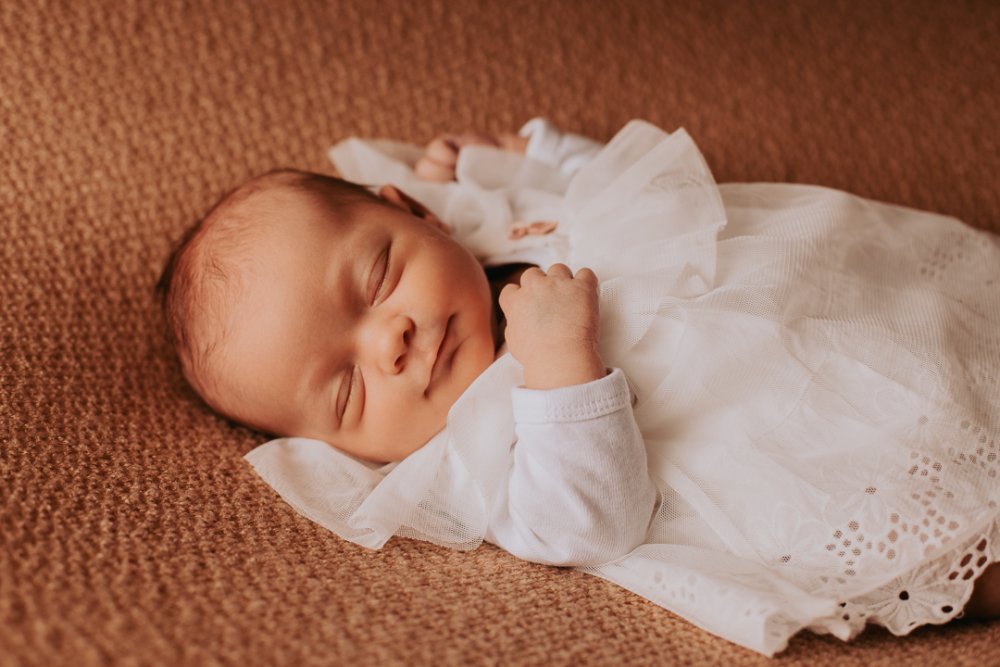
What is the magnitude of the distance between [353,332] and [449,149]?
48cm

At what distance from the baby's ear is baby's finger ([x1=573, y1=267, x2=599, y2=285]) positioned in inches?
11.5

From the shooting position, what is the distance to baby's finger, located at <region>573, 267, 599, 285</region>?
3.41ft

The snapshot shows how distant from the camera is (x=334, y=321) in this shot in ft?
3.43

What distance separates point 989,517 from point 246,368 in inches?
31.5

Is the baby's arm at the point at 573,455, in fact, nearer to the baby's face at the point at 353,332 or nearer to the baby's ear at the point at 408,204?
the baby's face at the point at 353,332

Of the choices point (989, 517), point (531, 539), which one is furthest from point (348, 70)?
point (989, 517)

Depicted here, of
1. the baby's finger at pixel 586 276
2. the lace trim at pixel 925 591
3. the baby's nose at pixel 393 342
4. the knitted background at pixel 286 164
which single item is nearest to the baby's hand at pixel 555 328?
the baby's finger at pixel 586 276

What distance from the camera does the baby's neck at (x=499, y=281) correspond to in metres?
1.17

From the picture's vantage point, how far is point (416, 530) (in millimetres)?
987

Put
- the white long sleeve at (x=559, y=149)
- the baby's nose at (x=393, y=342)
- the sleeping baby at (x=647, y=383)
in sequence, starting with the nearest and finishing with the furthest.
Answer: the sleeping baby at (x=647, y=383) < the baby's nose at (x=393, y=342) < the white long sleeve at (x=559, y=149)

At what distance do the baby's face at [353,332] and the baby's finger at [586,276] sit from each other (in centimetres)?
13

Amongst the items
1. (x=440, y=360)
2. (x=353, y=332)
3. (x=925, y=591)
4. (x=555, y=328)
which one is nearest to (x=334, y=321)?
(x=353, y=332)

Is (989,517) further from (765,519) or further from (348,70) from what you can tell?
(348,70)

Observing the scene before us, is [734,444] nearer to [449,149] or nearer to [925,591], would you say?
[925,591]
